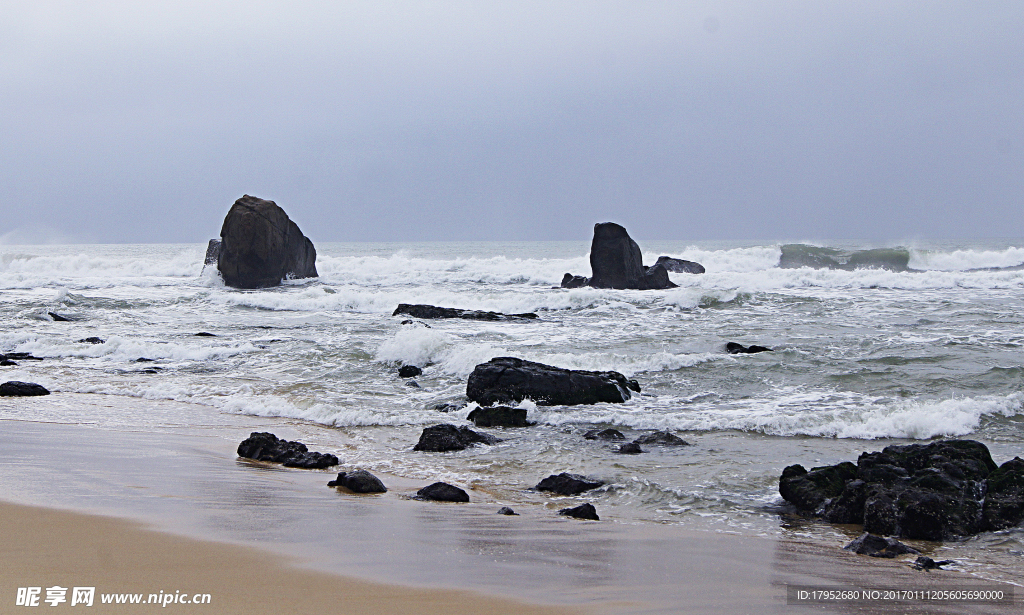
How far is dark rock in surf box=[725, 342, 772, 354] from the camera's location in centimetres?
1440

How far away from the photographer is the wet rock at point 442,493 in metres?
5.88

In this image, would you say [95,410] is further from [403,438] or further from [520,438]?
[520,438]

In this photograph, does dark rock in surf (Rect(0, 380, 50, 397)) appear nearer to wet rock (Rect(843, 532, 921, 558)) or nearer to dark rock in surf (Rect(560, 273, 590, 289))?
wet rock (Rect(843, 532, 921, 558))

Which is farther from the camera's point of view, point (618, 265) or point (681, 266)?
point (681, 266)

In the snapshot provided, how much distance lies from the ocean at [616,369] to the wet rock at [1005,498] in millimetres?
267

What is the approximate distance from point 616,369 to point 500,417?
13.7ft

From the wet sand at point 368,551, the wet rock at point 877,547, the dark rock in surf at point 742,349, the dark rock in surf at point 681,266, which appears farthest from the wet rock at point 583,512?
the dark rock in surf at point 681,266

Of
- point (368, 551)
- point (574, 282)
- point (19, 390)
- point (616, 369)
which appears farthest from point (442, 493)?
point (574, 282)

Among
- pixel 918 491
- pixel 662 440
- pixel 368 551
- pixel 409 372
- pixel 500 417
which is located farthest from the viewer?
pixel 409 372

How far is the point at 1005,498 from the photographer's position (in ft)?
18.8

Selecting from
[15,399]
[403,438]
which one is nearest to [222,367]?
[15,399]

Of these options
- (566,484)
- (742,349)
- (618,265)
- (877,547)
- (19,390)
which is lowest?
(19,390)

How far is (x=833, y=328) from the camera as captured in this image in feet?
59.1

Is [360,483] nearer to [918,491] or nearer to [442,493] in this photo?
[442,493]
